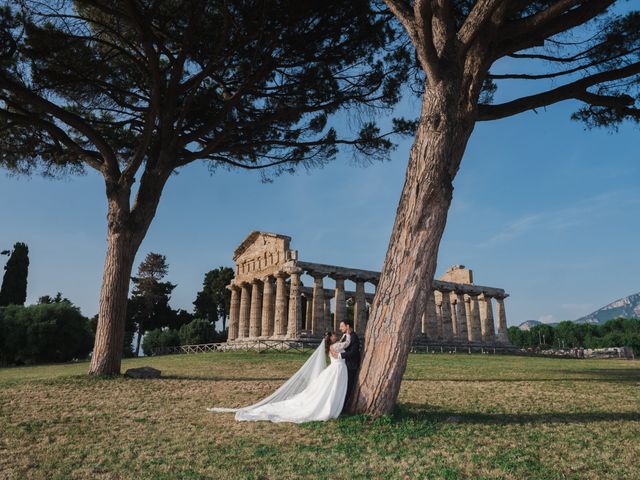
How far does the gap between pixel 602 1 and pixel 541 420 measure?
7.86 metres

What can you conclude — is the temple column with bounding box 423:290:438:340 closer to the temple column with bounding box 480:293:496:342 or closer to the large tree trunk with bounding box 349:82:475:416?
the temple column with bounding box 480:293:496:342

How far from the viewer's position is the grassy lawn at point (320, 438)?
18.9 feet

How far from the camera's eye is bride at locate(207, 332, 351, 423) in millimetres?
7973

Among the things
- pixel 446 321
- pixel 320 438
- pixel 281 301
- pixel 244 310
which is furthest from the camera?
pixel 244 310

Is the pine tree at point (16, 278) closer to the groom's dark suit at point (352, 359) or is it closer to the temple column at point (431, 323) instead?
the temple column at point (431, 323)

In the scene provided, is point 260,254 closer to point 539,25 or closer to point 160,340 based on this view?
point 160,340

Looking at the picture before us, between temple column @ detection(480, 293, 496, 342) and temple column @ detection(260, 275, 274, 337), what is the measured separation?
20.7m

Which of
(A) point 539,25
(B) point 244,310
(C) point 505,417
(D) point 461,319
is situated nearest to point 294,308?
(B) point 244,310

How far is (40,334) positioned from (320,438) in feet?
111

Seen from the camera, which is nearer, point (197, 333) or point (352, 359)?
point (352, 359)

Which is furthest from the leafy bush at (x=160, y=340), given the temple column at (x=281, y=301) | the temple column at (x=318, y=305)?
the temple column at (x=318, y=305)

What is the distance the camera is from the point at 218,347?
37.0 metres

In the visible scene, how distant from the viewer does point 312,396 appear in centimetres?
830

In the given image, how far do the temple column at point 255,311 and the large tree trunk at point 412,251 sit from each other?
116 ft
